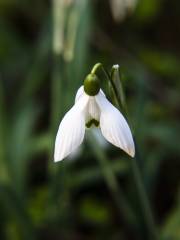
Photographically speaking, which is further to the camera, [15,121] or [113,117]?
[15,121]

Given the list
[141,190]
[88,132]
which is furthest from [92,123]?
[88,132]

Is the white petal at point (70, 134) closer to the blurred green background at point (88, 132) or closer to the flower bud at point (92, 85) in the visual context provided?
the flower bud at point (92, 85)

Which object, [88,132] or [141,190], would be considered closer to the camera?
[141,190]

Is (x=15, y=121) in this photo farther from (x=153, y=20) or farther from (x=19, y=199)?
(x=153, y=20)

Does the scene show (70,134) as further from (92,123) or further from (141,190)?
(141,190)

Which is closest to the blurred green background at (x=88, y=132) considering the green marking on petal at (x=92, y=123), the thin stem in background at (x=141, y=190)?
the thin stem in background at (x=141, y=190)

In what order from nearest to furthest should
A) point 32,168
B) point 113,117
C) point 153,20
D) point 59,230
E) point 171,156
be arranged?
point 113,117 < point 59,230 < point 171,156 < point 32,168 < point 153,20

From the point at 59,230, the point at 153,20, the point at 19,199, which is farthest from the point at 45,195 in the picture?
the point at 153,20
